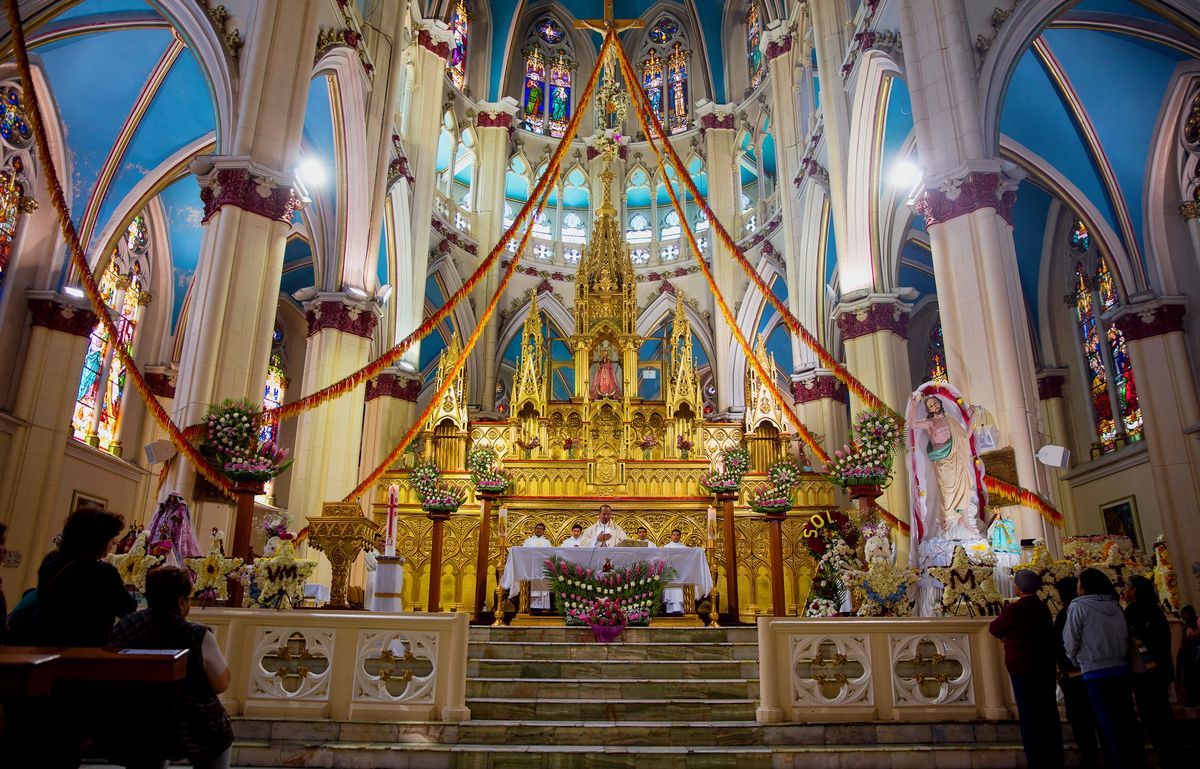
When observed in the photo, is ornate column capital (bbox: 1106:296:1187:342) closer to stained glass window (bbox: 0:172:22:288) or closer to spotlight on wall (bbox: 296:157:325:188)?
spotlight on wall (bbox: 296:157:325:188)

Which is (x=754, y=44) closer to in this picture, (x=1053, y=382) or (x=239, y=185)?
(x=1053, y=382)

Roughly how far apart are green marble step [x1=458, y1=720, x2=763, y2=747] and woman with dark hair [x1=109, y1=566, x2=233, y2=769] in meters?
2.62

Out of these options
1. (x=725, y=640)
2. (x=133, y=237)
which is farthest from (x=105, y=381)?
(x=725, y=640)

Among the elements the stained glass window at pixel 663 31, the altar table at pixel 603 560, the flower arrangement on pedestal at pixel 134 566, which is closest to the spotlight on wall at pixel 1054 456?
the altar table at pixel 603 560

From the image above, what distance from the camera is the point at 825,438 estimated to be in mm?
18281

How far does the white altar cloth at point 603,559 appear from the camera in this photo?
1036cm

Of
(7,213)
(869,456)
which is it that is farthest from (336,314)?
(869,456)

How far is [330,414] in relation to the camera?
48.2ft

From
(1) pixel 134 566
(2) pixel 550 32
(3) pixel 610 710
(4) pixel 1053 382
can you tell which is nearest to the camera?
(3) pixel 610 710

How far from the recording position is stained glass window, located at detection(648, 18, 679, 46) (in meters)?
29.1

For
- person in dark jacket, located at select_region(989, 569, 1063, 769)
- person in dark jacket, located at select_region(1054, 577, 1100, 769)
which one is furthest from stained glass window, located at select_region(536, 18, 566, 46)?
person in dark jacket, located at select_region(989, 569, 1063, 769)

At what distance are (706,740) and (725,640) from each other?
257 cm

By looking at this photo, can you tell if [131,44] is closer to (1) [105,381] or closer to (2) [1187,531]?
(1) [105,381]

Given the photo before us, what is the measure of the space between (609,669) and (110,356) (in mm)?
13973
